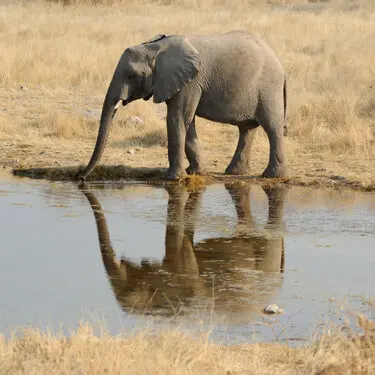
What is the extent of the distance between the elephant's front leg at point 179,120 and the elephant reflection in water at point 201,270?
139cm

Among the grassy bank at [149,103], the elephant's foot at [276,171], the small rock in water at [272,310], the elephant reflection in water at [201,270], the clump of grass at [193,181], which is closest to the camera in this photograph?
the small rock in water at [272,310]

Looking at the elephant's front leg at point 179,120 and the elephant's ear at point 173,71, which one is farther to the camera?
the elephant's front leg at point 179,120

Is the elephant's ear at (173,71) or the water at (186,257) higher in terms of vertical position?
the elephant's ear at (173,71)

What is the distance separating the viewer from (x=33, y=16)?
101ft

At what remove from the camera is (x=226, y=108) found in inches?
521

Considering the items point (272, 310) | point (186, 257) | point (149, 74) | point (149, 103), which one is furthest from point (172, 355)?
point (149, 103)

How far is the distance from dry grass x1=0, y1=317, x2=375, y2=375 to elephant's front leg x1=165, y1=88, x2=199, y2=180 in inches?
255

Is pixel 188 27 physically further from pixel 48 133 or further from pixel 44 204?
pixel 44 204

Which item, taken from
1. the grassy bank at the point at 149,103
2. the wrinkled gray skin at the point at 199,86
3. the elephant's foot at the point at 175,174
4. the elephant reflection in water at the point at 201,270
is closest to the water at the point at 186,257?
the elephant reflection in water at the point at 201,270

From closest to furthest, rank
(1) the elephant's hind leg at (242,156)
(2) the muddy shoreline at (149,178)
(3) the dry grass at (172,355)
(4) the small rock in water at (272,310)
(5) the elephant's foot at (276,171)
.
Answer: (3) the dry grass at (172,355) → (4) the small rock in water at (272,310) → (2) the muddy shoreline at (149,178) → (5) the elephant's foot at (276,171) → (1) the elephant's hind leg at (242,156)

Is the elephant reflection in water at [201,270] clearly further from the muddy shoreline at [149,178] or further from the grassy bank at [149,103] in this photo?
the grassy bank at [149,103]

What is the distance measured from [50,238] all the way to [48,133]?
5866mm

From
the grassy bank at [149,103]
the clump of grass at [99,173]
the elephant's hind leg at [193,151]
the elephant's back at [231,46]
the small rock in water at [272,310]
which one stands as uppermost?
the elephant's back at [231,46]

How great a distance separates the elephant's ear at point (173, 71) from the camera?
1298 cm
